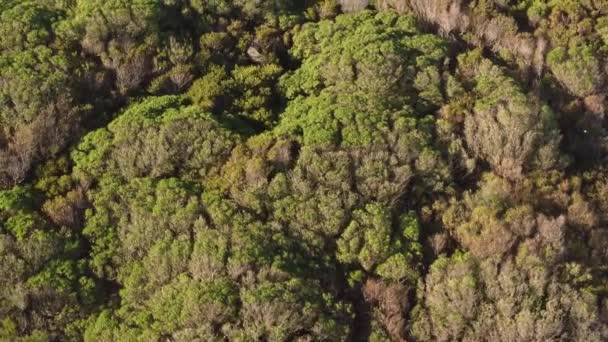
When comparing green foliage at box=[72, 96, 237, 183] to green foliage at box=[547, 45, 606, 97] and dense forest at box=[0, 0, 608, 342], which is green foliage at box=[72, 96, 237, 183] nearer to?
dense forest at box=[0, 0, 608, 342]

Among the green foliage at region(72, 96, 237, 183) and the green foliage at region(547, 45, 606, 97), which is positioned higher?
the green foliage at region(547, 45, 606, 97)

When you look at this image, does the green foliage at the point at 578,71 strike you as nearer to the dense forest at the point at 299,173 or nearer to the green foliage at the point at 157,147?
the dense forest at the point at 299,173

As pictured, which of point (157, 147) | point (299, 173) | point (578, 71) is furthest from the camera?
point (578, 71)

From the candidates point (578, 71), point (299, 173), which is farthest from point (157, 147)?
point (578, 71)

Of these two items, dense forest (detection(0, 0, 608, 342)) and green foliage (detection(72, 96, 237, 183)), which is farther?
green foliage (detection(72, 96, 237, 183))

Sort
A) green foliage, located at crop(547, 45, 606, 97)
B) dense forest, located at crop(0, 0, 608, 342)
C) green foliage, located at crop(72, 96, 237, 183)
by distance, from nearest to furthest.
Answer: dense forest, located at crop(0, 0, 608, 342) < green foliage, located at crop(72, 96, 237, 183) < green foliage, located at crop(547, 45, 606, 97)

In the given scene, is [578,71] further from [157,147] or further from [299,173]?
[157,147]

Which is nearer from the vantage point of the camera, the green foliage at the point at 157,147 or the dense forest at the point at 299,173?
the dense forest at the point at 299,173

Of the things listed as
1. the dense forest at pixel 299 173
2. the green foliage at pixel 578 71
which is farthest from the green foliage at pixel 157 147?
the green foliage at pixel 578 71

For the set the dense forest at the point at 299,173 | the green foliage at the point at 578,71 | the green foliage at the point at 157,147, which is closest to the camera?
the dense forest at the point at 299,173

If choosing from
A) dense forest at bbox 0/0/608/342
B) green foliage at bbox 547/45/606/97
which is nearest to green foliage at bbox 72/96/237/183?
dense forest at bbox 0/0/608/342
